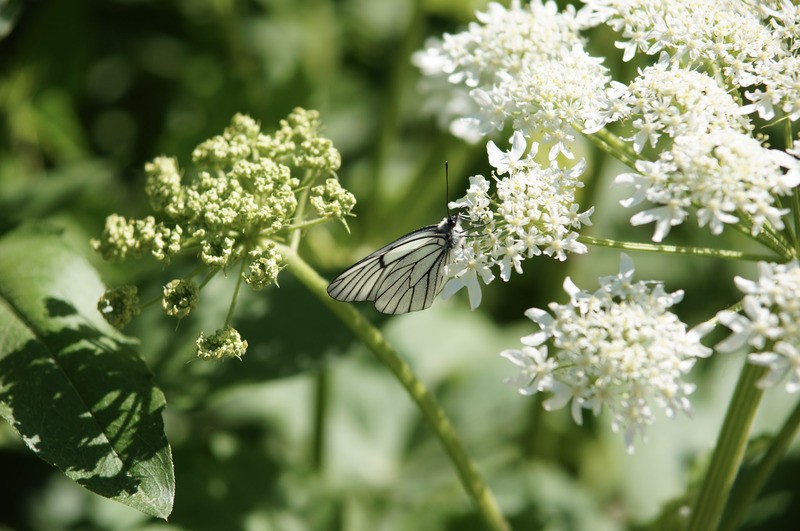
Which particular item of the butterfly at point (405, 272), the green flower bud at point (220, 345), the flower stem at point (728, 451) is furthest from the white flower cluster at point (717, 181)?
the green flower bud at point (220, 345)

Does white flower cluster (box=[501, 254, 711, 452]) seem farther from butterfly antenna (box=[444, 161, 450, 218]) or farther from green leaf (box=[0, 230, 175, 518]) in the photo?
green leaf (box=[0, 230, 175, 518])

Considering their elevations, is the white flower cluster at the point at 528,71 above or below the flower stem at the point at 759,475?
above

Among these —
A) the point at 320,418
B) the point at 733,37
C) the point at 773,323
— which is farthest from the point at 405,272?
the point at 320,418

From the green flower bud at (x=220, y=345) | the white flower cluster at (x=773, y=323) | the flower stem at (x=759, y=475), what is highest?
the green flower bud at (x=220, y=345)

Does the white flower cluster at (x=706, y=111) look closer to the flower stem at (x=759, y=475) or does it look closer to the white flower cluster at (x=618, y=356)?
the white flower cluster at (x=618, y=356)

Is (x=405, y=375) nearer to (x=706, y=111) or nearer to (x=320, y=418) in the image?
(x=706, y=111)

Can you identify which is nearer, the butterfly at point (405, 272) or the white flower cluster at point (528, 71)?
the butterfly at point (405, 272)

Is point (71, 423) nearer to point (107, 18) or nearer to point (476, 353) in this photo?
point (476, 353)
